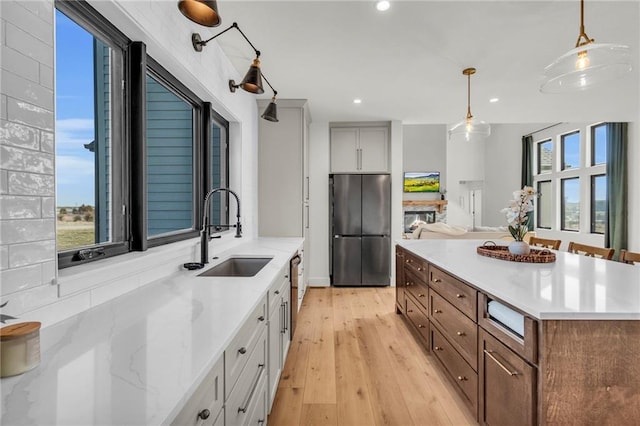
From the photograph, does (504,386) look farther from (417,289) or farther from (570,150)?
(570,150)

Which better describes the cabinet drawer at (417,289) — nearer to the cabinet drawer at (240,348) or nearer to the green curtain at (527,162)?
the cabinet drawer at (240,348)

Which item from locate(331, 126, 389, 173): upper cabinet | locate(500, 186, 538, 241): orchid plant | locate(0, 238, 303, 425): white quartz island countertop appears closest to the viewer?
locate(0, 238, 303, 425): white quartz island countertop

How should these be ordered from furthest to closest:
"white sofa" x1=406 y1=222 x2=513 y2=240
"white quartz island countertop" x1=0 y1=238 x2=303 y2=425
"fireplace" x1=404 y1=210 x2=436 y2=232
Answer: "fireplace" x1=404 y1=210 x2=436 y2=232 < "white sofa" x1=406 y1=222 x2=513 y2=240 < "white quartz island countertop" x1=0 y1=238 x2=303 y2=425

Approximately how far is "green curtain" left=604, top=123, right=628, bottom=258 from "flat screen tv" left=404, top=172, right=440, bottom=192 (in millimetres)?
3742

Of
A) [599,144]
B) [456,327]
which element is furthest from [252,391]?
[599,144]

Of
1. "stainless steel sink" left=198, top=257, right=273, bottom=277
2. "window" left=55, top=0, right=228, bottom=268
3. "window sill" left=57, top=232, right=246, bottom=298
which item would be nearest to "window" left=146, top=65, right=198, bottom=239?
"window" left=55, top=0, right=228, bottom=268

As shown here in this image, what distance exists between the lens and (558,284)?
159cm

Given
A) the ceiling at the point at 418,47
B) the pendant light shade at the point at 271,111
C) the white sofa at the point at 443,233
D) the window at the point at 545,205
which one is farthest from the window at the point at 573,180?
the pendant light shade at the point at 271,111

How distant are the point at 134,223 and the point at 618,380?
2.29 meters

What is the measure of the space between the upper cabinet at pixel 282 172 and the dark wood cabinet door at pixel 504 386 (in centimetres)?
277

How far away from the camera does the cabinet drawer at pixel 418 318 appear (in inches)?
103

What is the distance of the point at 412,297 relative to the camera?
3.05 metres

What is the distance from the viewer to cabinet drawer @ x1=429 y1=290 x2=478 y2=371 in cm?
176

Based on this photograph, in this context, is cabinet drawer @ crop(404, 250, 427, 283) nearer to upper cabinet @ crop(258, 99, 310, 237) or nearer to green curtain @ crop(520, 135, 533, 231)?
upper cabinet @ crop(258, 99, 310, 237)
